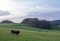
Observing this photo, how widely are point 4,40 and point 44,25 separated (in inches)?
3524

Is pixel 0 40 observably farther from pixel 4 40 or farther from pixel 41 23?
pixel 41 23

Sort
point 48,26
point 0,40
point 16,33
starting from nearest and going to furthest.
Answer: point 0,40
point 16,33
point 48,26

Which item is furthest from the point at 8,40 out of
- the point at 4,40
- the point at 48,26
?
the point at 48,26

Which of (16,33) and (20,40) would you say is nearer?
(20,40)

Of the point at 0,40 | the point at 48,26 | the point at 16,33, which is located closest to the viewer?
the point at 0,40

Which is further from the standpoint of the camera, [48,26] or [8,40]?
[48,26]

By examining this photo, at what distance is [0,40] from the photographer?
28.7 m

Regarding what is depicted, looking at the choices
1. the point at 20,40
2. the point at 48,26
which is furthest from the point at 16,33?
the point at 48,26

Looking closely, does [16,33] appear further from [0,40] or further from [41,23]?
[41,23]

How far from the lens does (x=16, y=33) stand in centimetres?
3928

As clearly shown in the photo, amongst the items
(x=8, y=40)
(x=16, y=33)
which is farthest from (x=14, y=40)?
(x=16, y=33)

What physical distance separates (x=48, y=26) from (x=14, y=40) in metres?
86.8

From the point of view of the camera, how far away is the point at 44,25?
385ft

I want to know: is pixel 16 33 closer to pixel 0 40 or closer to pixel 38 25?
pixel 0 40
